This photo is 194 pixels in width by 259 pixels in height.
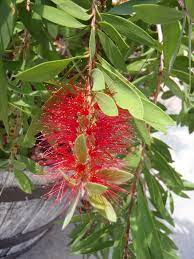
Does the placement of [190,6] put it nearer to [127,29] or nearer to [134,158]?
[127,29]

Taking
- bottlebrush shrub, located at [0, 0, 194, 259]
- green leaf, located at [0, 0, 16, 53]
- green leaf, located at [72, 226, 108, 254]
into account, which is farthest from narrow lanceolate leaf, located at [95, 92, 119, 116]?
green leaf, located at [72, 226, 108, 254]

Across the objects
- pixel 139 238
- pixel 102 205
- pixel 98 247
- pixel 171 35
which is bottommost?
pixel 98 247

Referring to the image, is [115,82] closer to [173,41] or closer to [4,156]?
[173,41]

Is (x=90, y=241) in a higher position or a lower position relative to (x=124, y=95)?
lower

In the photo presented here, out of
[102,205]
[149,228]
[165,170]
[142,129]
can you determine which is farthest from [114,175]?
[165,170]

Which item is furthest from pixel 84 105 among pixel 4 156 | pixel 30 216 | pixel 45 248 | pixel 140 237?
pixel 45 248
